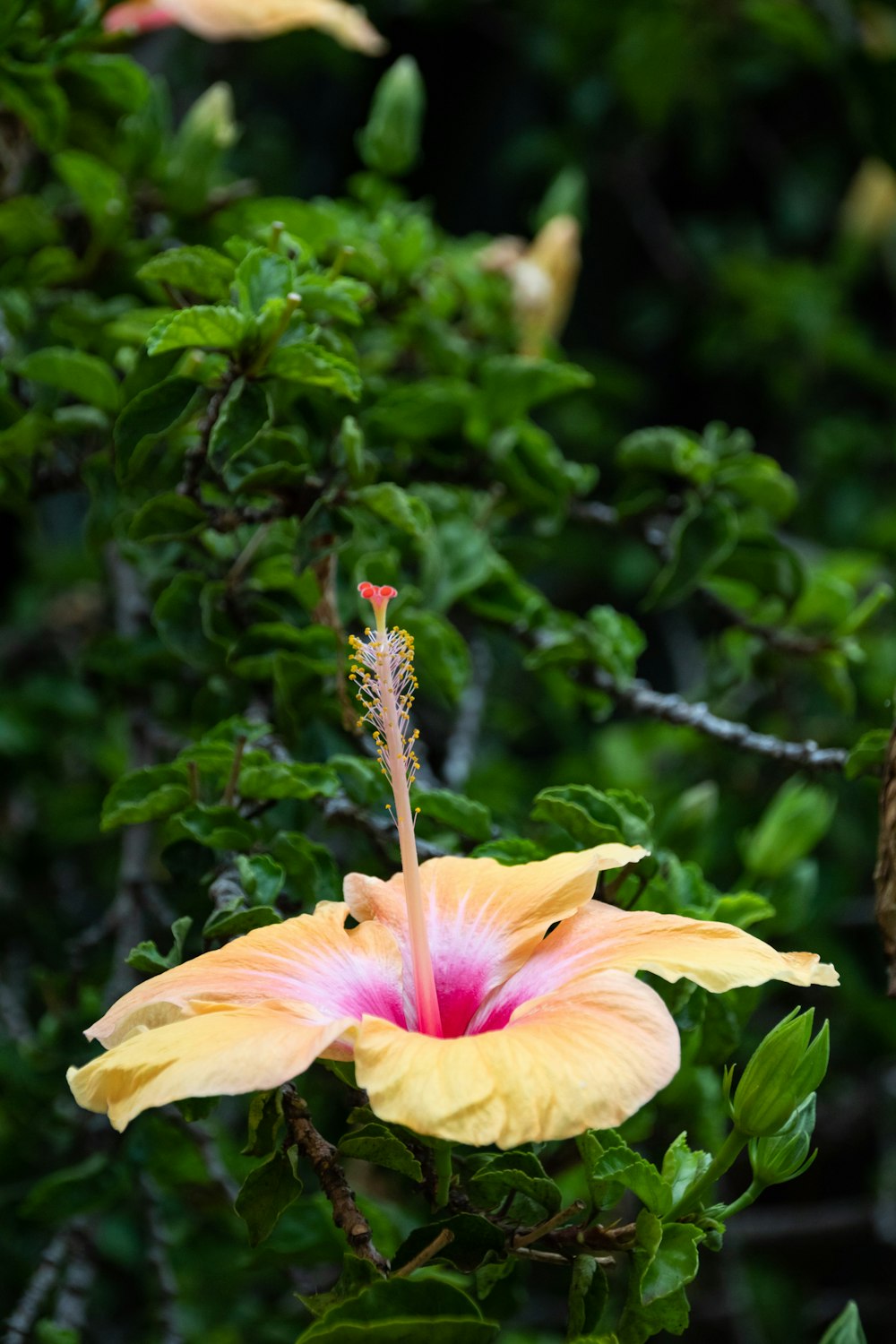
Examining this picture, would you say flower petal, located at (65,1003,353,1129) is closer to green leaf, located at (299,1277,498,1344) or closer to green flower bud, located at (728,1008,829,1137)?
green leaf, located at (299,1277,498,1344)

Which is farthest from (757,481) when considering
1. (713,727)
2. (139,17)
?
(139,17)

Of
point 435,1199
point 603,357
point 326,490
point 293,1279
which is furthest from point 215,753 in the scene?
point 603,357

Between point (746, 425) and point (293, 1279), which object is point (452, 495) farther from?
point (746, 425)

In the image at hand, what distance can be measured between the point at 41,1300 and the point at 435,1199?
0.50 m

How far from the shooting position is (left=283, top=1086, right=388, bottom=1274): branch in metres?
0.63

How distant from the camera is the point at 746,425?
8.49ft

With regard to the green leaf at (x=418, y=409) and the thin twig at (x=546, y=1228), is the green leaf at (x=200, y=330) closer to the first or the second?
the green leaf at (x=418, y=409)

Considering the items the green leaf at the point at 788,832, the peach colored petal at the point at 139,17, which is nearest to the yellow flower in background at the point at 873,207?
the peach colored petal at the point at 139,17

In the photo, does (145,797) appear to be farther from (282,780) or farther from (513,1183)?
(513,1183)

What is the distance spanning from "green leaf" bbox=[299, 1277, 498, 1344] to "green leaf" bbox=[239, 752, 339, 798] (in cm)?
32

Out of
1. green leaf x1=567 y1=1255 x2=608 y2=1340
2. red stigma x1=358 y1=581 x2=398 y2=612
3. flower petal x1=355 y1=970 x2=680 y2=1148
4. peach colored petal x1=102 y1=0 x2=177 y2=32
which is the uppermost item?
peach colored petal x1=102 y1=0 x2=177 y2=32

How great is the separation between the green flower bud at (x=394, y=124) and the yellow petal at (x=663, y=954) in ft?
3.17

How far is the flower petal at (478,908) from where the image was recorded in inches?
28.0

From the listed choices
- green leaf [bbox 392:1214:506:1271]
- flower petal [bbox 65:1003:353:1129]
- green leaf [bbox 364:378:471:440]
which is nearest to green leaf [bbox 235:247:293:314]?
green leaf [bbox 364:378:471:440]
